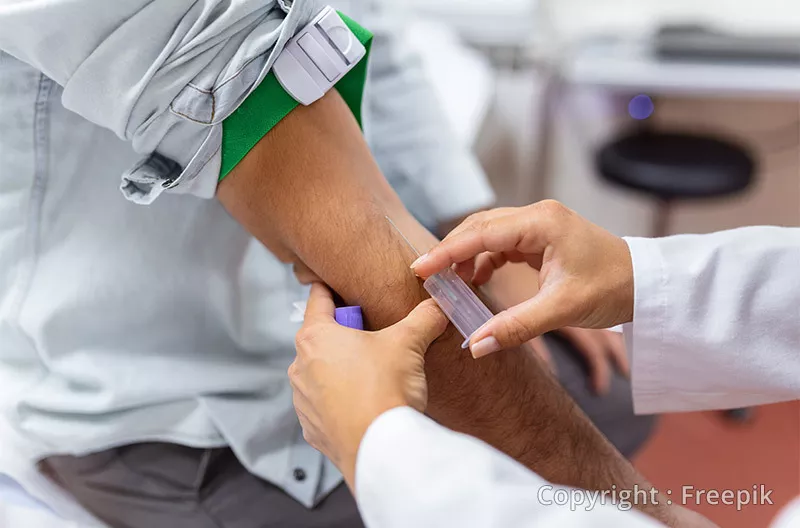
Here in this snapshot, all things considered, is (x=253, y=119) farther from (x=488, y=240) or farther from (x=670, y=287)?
(x=670, y=287)

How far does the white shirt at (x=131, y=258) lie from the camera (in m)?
0.64

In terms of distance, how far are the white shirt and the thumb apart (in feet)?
0.99

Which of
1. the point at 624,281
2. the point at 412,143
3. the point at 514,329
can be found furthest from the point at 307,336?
the point at 412,143

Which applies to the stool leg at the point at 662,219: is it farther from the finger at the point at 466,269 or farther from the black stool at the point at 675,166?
the finger at the point at 466,269

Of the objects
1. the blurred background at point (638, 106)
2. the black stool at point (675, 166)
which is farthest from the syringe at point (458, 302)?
the black stool at point (675, 166)

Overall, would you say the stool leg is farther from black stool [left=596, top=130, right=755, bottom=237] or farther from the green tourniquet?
the green tourniquet

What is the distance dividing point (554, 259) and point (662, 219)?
1.60 metres

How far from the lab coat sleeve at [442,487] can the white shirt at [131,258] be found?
0.32m

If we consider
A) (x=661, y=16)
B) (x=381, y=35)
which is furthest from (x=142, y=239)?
(x=661, y=16)

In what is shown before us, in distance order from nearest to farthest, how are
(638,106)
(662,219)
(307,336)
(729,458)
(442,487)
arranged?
(442,487)
(307,336)
(729,458)
(662,219)
(638,106)

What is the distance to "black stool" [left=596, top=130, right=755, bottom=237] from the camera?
184 centimetres

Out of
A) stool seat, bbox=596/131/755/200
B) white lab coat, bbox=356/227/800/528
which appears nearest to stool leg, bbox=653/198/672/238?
stool seat, bbox=596/131/755/200

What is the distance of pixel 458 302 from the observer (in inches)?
27.5

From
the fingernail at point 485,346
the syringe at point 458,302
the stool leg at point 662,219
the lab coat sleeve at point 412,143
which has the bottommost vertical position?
the stool leg at point 662,219
